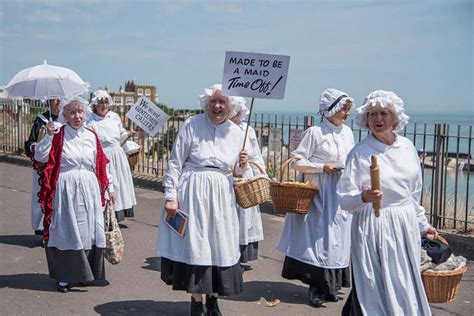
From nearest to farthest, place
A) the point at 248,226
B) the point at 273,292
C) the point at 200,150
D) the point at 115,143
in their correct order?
the point at 200,150
the point at 273,292
the point at 248,226
the point at 115,143

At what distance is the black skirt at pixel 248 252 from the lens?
7.66 meters

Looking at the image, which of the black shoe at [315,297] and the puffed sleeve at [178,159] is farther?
the black shoe at [315,297]

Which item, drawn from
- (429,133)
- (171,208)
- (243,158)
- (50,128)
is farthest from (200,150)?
(429,133)

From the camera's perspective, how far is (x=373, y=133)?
4848 millimetres

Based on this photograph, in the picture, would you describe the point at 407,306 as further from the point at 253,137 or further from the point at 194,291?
the point at 253,137

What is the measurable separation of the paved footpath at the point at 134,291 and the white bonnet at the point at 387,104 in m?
2.25

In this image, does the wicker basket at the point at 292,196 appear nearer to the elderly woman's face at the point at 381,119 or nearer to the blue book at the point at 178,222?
the blue book at the point at 178,222

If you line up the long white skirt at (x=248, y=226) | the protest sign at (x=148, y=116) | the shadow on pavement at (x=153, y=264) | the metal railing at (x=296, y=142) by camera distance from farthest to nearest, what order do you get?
the protest sign at (x=148, y=116) → the metal railing at (x=296, y=142) → the shadow on pavement at (x=153, y=264) → the long white skirt at (x=248, y=226)

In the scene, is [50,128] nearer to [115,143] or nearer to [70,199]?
[70,199]

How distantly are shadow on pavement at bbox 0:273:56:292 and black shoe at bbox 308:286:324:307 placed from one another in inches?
100

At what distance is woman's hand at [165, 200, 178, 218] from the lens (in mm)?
5570

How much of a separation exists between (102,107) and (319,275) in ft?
14.7

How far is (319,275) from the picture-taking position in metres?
6.51

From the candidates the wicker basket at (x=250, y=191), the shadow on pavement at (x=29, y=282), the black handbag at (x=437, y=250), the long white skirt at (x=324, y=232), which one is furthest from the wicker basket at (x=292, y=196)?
the shadow on pavement at (x=29, y=282)
